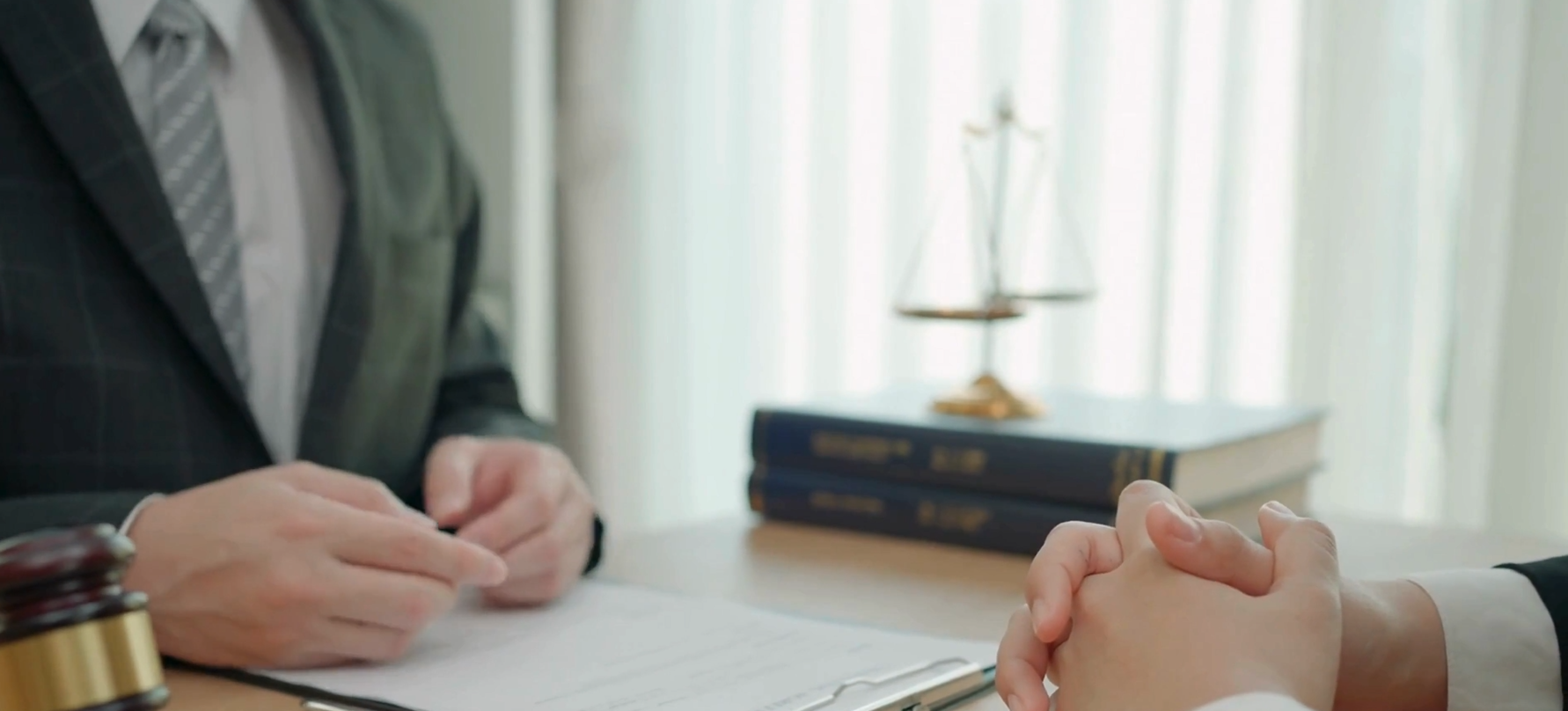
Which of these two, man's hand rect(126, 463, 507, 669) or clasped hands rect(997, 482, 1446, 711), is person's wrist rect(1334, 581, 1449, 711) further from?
man's hand rect(126, 463, 507, 669)

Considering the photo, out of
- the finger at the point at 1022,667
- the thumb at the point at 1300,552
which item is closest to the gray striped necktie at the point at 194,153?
the finger at the point at 1022,667

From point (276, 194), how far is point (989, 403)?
2.12 feet

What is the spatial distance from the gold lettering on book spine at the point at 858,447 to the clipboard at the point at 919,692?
39 cm

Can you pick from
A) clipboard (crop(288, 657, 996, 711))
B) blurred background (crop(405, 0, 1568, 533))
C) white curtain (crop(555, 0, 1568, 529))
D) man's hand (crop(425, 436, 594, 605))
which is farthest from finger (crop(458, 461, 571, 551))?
white curtain (crop(555, 0, 1568, 529))

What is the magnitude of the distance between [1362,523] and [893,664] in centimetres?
69

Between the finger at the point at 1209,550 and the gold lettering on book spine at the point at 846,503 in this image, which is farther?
the gold lettering on book spine at the point at 846,503

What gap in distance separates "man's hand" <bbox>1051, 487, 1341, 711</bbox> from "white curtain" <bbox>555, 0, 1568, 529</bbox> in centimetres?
101

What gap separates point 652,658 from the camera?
738 mm

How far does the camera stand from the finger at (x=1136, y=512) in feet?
2.10

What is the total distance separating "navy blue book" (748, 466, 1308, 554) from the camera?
1056mm

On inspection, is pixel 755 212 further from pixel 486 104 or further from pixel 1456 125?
pixel 1456 125

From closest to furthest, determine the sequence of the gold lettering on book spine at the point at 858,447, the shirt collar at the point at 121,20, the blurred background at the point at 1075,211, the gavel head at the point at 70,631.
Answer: the gavel head at the point at 70,631 < the shirt collar at the point at 121,20 < the gold lettering on book spine at the point at 858,447 < the blurred background at the point at 1075,211

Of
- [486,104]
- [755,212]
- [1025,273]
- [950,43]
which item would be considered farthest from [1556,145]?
[486,104]

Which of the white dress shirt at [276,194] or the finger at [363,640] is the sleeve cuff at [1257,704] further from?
the white dress shirt at [276,194]
